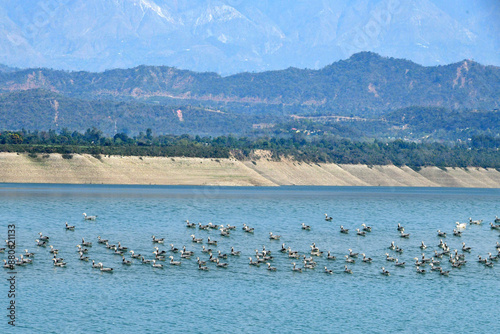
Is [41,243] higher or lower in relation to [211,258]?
lower

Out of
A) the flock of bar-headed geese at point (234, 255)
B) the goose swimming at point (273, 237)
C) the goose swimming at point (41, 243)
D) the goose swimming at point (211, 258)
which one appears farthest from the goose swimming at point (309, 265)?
the goose swimming at point (41, 243)

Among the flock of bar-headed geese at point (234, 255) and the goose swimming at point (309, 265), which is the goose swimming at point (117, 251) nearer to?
the flock of bar-headed geese at point (234, 255)

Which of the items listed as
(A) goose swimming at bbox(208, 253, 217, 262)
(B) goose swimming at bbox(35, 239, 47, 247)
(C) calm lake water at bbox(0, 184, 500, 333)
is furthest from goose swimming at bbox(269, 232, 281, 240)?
(B) goose swimming at bbox(35, 239, 47, 247)

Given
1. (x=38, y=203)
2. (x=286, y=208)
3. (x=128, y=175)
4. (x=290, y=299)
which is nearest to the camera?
(x=290, y=299)

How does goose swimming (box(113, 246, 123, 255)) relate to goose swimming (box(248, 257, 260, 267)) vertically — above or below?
below

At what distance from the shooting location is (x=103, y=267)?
65.8 meters

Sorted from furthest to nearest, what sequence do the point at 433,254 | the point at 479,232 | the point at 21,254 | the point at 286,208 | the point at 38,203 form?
the point at 286,208, the point at 38,203, the point at 479,232, the point at 433,254, the point at 21,254

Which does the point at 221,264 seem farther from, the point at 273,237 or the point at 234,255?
the point at 273,237

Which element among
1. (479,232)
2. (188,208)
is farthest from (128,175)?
(479,232)

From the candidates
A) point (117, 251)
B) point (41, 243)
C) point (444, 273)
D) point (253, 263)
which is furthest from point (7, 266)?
point (444, 273)

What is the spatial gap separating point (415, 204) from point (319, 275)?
3651 inches

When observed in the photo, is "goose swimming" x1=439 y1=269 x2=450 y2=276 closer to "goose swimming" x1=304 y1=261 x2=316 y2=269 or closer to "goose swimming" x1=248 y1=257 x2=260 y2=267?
"goose swimming" x1=304 y1=261 x2=316 y2=269

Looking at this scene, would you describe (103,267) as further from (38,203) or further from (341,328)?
(38,203)

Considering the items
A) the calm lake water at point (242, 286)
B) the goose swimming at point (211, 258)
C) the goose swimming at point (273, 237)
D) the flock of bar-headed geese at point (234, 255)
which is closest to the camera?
the calm lake water at point (242, 286)
